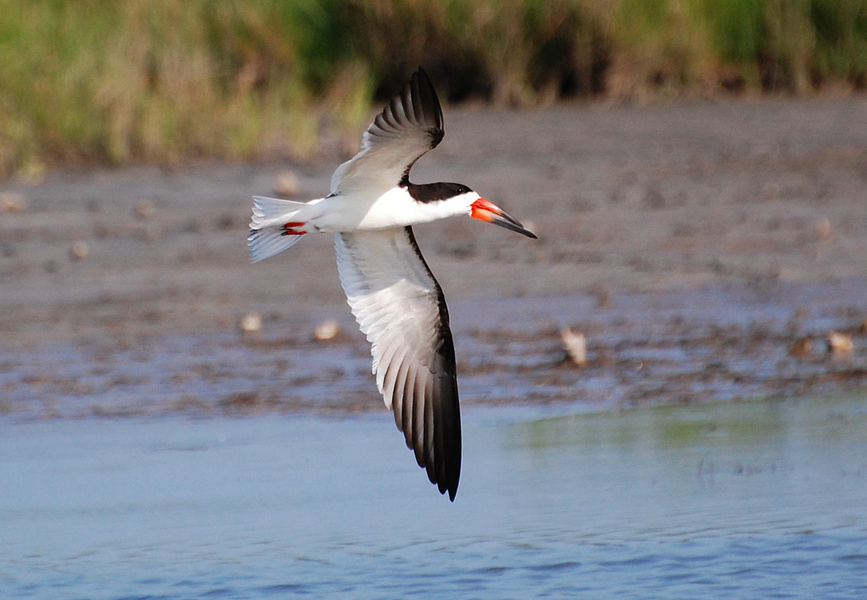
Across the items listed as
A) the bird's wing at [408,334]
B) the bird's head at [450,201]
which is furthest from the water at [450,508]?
the bird's head at [450,201]

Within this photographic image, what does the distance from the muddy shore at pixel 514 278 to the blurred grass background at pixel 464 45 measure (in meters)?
1.35

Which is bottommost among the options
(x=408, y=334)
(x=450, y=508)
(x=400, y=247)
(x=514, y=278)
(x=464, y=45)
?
(x=450, y=508)

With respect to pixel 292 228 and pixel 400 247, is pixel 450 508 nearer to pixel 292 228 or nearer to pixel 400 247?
pixel 400 247

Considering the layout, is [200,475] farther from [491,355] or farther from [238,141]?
[238,141]

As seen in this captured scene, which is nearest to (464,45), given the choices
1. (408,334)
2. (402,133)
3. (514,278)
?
(514,278)

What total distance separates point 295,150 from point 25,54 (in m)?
2.27

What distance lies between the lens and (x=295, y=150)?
13117mm

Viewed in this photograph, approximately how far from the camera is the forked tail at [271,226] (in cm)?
593

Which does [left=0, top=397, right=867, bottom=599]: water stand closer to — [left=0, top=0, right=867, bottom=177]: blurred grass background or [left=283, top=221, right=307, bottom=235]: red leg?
[left=283, top=221, right=307, bottom=235]: red leg

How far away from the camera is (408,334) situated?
6.53m

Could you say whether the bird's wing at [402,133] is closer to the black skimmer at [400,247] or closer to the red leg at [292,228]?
the black skimmer at [400,247]

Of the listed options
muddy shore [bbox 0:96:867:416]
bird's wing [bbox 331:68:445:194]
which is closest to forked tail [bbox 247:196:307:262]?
bird's wing [bbox 331:68:445:194]

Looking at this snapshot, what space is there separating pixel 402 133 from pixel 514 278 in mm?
4430

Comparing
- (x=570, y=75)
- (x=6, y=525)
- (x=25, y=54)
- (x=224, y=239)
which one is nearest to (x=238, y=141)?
(x=25, y=54)
